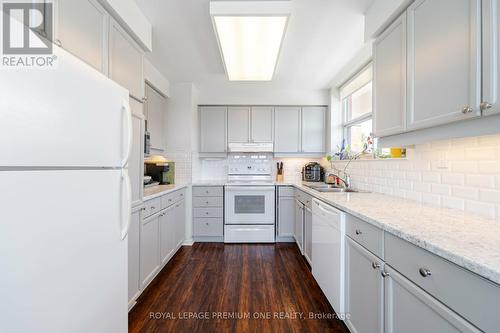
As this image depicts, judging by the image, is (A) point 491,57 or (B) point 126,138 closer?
(A) point 491,57

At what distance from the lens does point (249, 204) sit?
130 inches

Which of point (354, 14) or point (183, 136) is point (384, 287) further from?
point (183, 136)

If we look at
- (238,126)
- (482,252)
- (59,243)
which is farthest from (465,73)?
(238,126)

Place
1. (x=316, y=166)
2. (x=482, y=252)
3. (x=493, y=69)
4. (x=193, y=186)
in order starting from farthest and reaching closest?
(x=316, y=166), (x=193, y=186), (x=493, y=69), (x=482, y=252)

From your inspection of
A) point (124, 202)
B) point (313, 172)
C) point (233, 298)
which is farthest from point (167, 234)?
point (313, 172)

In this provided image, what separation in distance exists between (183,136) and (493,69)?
10.7 ft

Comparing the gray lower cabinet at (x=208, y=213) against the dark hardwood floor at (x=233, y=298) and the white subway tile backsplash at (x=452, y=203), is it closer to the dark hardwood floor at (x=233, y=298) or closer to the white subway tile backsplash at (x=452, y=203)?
the dark hardwood floor at (x=233, y=298)

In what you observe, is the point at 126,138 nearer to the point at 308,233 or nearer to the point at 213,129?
the point at 308,233

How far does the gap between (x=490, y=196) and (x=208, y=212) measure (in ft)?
9.82

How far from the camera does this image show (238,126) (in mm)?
3658

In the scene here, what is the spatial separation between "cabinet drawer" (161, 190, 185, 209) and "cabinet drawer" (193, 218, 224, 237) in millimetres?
532

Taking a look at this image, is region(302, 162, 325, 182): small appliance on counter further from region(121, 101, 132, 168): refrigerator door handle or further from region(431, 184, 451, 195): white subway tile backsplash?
region(121, 101, 132, 168): refrigerator door handle

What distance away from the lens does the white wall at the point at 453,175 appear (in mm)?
1123

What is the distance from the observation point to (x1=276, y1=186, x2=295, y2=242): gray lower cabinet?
3295mm
